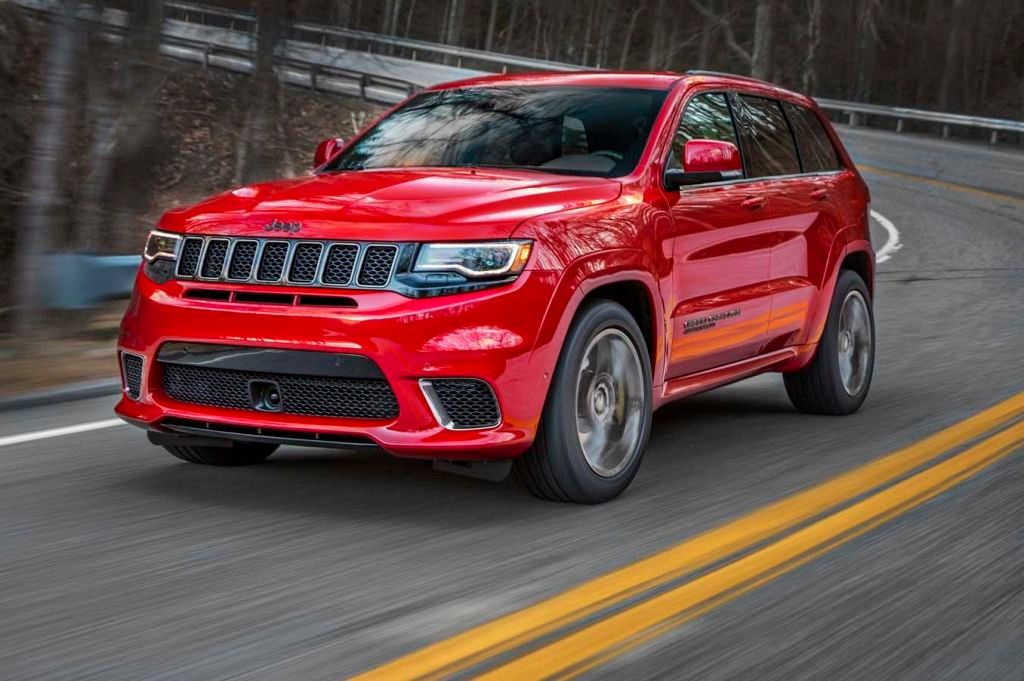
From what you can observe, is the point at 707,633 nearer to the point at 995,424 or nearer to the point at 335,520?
the point at 335,520

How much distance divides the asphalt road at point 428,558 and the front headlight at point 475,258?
91 centimetres

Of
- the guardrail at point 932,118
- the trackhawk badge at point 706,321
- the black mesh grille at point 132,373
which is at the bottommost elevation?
the black mesh grille at point 132,373

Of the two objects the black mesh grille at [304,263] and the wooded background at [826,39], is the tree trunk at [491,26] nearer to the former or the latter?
the wooded background at [826,39]

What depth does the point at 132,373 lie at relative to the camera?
6.06m

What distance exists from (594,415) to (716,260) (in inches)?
48.6

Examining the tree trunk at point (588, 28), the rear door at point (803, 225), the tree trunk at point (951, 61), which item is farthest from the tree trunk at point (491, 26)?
the rear door at point (803, 225)

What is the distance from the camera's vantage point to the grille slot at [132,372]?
19.6ft

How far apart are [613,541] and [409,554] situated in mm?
716

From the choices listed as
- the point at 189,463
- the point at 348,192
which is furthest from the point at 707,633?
the point at 189,463

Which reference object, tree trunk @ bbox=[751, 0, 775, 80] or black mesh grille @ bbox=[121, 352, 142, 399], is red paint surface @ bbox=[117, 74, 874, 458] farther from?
tree trunk @ bbox=[751, 0, 775, 80]

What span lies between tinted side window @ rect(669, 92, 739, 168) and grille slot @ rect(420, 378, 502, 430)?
1675 mm

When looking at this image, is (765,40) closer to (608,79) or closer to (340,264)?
(608,79)

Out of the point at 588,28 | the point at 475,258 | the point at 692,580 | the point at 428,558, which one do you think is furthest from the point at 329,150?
the point at 588,28

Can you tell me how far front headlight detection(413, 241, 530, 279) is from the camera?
5.50 m
